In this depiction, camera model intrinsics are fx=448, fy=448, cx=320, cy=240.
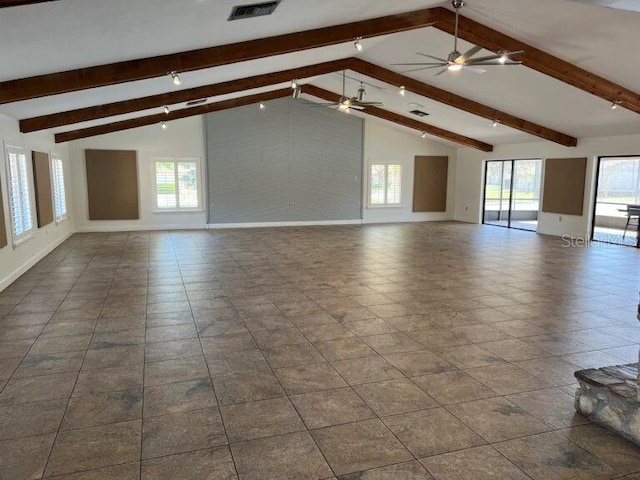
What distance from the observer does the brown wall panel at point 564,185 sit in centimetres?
1033

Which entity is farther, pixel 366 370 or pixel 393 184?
pixel 393 184

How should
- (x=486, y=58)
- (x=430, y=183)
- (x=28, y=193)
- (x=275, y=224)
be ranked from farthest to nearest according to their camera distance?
(x=430, y=183), (x=275, y=224), (x=28, y=193), (x=486, y=58)

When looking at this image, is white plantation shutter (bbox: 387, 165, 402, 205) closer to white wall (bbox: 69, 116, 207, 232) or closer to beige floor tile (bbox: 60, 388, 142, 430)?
white wall (bbox: 69, 116, 207, 232)

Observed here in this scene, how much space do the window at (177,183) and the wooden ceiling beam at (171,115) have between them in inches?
43.5

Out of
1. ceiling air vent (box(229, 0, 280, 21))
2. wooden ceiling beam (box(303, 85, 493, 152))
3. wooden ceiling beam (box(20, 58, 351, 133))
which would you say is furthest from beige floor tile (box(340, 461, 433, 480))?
wooden ceiling beam (box(303, 85, 493, 152))

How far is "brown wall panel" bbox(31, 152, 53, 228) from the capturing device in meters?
7.70

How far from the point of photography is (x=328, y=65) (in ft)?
27.0

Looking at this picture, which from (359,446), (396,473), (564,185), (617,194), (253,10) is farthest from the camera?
(617,194)

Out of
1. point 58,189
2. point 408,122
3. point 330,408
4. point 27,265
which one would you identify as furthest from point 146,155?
point 330,408

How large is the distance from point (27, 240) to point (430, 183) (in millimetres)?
10847

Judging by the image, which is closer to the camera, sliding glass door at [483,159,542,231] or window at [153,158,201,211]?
window at [153,158,201,211]

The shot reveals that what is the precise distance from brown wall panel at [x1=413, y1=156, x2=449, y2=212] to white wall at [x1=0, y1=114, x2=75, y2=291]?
9.66 m

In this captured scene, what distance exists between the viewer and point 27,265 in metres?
6.96

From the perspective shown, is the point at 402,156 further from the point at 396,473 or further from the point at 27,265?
the point at 396,473
